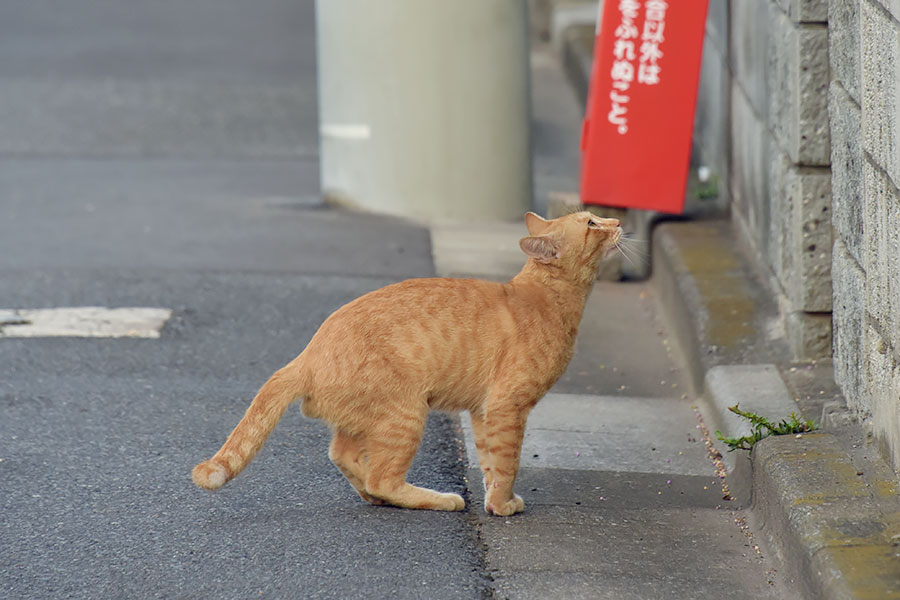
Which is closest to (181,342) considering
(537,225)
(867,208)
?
(537,225)

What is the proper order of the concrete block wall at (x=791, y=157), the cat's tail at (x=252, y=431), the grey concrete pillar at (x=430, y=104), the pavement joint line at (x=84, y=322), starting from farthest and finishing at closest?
1. the grey concrete pillar at (x=430, y=104)
2. the pavement joint line at (x=84, y=322)
3. the concrete block wall at (x=791, y=157)
4. the cat's tail at (x=252, y=431)

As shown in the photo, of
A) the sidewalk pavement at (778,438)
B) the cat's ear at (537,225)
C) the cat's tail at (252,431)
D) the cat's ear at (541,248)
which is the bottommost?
the sidewalk pavement at (778,438)

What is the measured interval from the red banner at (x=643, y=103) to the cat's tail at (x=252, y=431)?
137 inches

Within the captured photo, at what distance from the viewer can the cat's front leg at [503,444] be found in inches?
155

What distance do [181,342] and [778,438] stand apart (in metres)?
2.88

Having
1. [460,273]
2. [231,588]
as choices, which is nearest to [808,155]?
[460,273]

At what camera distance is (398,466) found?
3912 millimetres

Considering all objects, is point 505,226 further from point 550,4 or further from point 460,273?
point 550,4

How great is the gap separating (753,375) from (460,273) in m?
2.29

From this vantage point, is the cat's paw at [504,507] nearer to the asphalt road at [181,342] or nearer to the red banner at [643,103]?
the asphalt road at [181,342]

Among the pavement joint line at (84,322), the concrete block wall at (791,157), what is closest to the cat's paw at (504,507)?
the concrete block wall at (791,157)

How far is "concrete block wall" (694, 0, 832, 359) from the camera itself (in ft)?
16.9

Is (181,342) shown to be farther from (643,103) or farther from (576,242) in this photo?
(643,103)

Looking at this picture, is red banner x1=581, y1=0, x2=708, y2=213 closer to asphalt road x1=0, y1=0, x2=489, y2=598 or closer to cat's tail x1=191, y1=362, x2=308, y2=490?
asphalt road x1=0, y1=0, x2=489, y2=598
